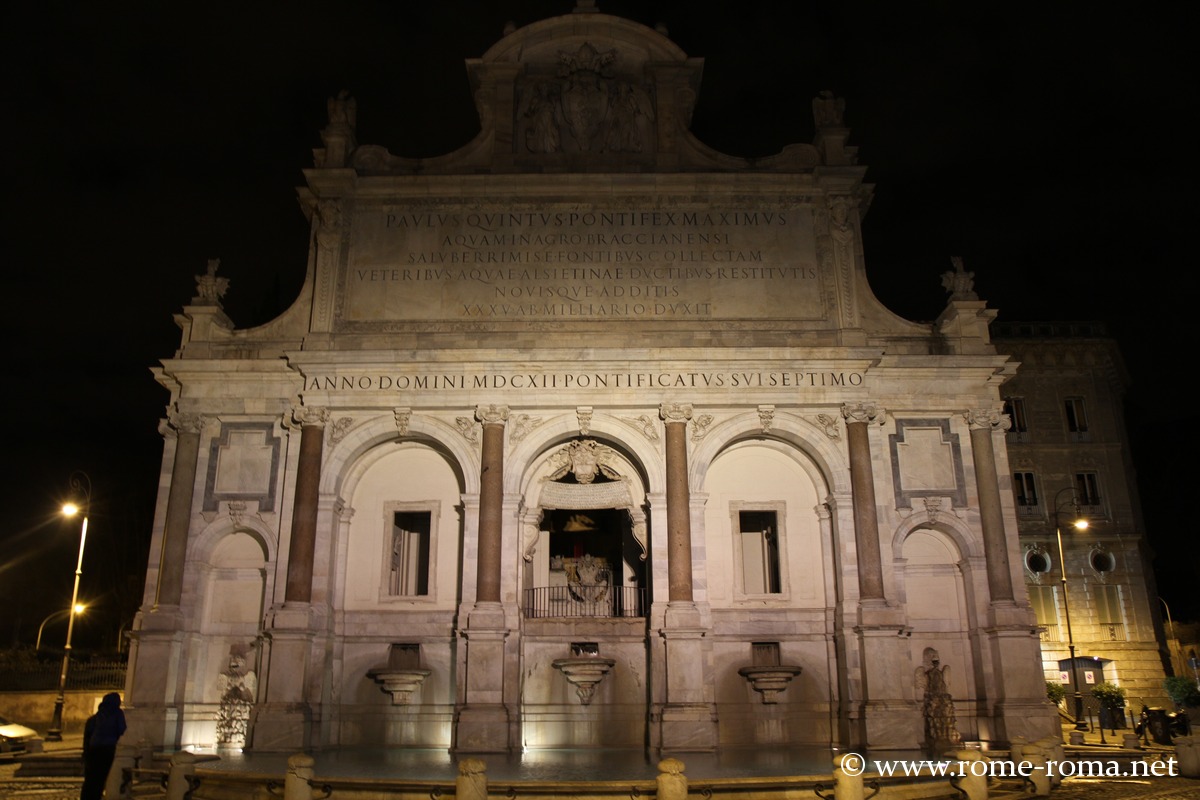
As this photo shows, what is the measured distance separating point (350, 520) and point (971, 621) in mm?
15212

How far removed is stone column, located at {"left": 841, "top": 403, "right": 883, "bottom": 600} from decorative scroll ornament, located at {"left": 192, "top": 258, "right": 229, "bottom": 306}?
1613cm

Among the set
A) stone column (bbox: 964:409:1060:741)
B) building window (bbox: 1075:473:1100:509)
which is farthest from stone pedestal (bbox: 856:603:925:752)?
building window (bbox: 1075:473:1100:509)

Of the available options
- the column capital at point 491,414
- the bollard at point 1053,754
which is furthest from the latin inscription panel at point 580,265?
the bollard at point 1053,754

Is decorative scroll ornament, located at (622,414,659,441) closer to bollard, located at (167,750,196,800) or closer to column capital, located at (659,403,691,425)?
column capital, located at (659,403,691,425)

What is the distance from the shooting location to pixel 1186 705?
86.1ft

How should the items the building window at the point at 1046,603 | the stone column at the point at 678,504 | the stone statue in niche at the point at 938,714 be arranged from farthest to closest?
the building window at the point at 1046,603, the stone column at the point at 678,504, the stone statue in niche at the point at 938,714

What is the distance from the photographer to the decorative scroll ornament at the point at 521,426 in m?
22.6

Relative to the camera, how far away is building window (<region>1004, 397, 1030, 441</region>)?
40875 millimetres

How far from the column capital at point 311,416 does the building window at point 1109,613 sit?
32.0 m

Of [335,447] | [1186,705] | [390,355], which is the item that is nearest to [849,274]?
[390,355]

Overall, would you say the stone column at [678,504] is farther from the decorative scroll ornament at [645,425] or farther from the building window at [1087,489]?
the building window at [1087,489]

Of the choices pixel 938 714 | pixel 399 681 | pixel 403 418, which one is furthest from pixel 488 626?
pixel 938 714

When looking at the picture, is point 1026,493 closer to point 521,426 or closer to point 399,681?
point 521,426

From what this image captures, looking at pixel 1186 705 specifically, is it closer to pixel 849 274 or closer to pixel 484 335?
pixel 849 274
